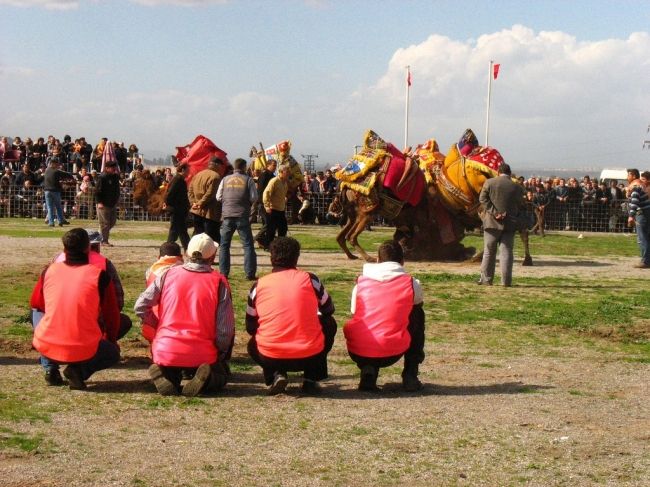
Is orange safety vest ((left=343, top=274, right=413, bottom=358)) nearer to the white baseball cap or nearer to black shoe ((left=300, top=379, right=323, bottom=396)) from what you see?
black shoe ((left=300, top=379, right=323, bottom=396))

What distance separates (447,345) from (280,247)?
10.1 feet

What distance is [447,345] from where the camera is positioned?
1112cm

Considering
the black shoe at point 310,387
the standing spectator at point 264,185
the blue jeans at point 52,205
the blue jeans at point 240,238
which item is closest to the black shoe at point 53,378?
the black shoe at point 310,387

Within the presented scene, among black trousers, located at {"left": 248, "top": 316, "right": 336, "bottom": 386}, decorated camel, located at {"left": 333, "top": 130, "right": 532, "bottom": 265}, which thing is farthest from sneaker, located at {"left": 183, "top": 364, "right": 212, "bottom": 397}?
decorated camel, located at {"left": 333, "top": 130, "right": 532, "bottom": 265}

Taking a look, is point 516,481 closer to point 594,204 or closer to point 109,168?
point 109,168

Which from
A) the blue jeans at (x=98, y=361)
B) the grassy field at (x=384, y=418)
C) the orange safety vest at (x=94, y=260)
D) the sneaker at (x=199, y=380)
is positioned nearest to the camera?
the grassy field at (x=384, y=418)

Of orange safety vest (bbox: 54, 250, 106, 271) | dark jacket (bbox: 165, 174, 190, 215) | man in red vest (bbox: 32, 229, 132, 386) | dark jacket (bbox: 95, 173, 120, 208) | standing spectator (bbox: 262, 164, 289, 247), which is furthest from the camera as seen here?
dark jacket (bbox: 95, 173, 120, 208)

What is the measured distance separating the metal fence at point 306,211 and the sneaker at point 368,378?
22237 mm

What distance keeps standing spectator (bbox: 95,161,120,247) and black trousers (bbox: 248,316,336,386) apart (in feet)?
40.8

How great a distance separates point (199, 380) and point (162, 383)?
0.29 metres

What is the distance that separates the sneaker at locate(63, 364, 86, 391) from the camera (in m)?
8.62

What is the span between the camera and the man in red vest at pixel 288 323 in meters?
8.46

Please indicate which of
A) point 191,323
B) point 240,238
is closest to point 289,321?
point 191,323

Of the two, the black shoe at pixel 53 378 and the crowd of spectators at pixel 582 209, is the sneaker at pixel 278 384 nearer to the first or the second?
the black shoe at pixel 53 378
